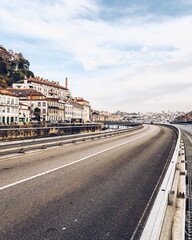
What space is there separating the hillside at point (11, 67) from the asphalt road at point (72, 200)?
381ft

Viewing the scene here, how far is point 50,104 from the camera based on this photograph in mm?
91188

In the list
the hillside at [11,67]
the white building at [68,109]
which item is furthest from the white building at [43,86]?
the white building at [68,109]

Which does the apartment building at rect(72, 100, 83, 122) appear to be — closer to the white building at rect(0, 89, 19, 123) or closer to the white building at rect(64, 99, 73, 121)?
the white building at rect(64, 99, 73, 121)

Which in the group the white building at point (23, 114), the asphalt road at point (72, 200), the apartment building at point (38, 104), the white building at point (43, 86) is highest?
the white building at point (43, 86)

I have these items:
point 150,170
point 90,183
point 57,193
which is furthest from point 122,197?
point 150,170

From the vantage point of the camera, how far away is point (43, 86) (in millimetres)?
125062

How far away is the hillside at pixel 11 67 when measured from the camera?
121 metres

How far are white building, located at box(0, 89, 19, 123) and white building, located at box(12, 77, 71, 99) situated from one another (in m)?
46.5

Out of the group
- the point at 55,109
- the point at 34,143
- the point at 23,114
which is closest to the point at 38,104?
the point at 55,109

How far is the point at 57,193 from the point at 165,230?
303 centimetres

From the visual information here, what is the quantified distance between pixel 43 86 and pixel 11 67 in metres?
27.9

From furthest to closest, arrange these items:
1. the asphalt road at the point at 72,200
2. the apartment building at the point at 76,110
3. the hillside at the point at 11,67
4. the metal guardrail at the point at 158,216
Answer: the hillside at the point at 11,67
the apartment building at the point at 76,110
the asphalt road at the point at 72,200
the metal guardrail at the point at 158,216

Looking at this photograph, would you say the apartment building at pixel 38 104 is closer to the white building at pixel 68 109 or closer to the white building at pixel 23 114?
the white building at pixel 23 114

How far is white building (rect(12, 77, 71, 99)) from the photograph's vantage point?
371ft
